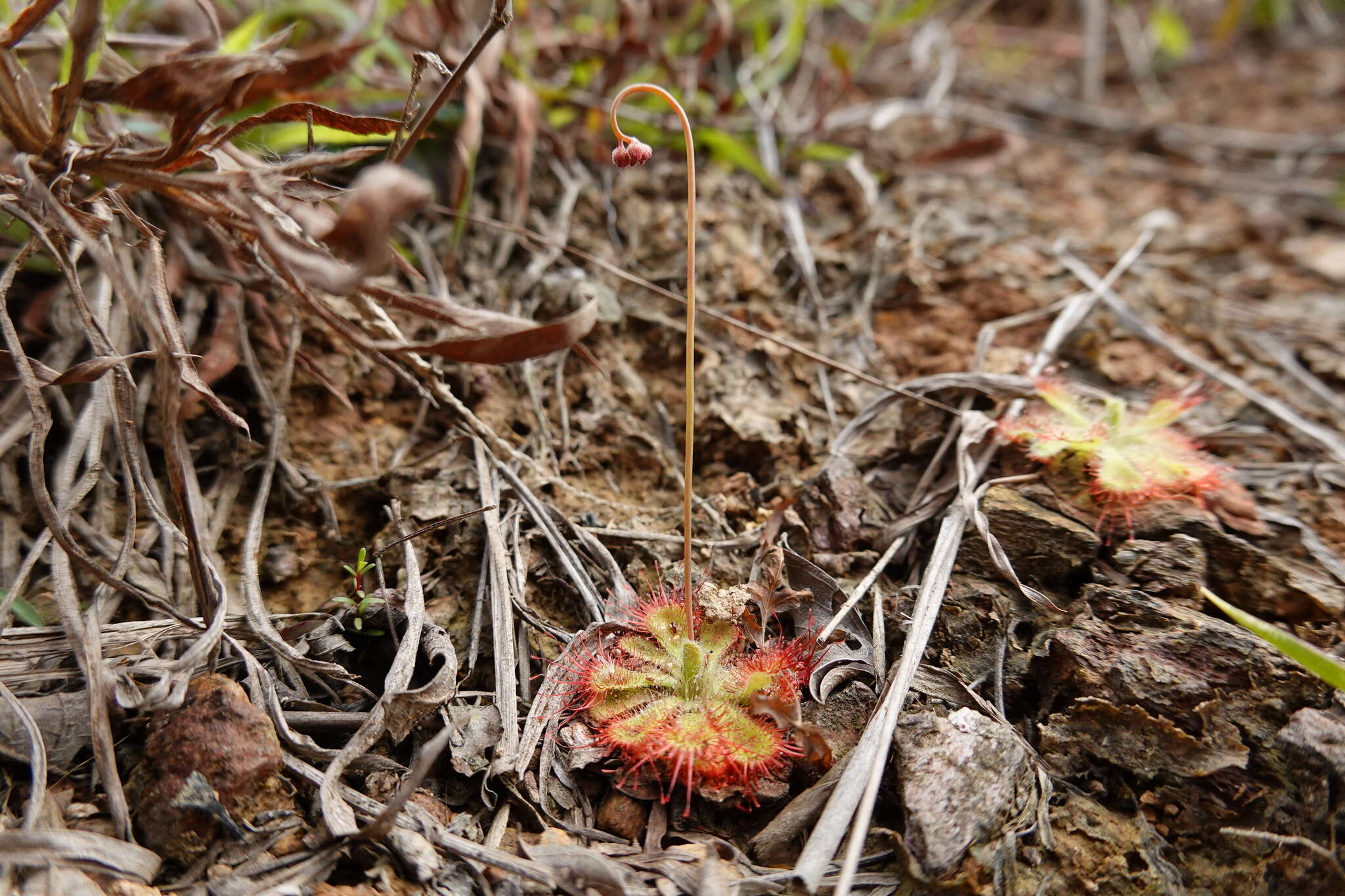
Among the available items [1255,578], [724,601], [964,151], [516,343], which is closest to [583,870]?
[724,601]

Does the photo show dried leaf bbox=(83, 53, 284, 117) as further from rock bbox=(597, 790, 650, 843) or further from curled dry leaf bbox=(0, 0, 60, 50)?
rock bbox=(597, 790, 650, 843)

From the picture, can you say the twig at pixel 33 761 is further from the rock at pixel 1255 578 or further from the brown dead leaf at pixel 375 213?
the rock at pixel 1255 578

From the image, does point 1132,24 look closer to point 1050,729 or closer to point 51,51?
point 1050,729

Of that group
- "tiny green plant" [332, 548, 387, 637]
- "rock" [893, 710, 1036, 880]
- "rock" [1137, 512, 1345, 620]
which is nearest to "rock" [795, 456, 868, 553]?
"rock" [893, 710, 1036, 880]

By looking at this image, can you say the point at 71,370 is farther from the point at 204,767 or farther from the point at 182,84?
the point at 204,767

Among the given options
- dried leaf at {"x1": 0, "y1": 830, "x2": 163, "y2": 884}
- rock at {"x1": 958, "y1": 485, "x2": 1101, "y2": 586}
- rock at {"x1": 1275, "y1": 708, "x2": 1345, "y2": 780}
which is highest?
rock at {"x1": 958, "y1": 485, "x2": 1101, "y2": 586}

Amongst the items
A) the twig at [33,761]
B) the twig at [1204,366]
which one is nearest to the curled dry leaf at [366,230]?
the twig at [33,761]
